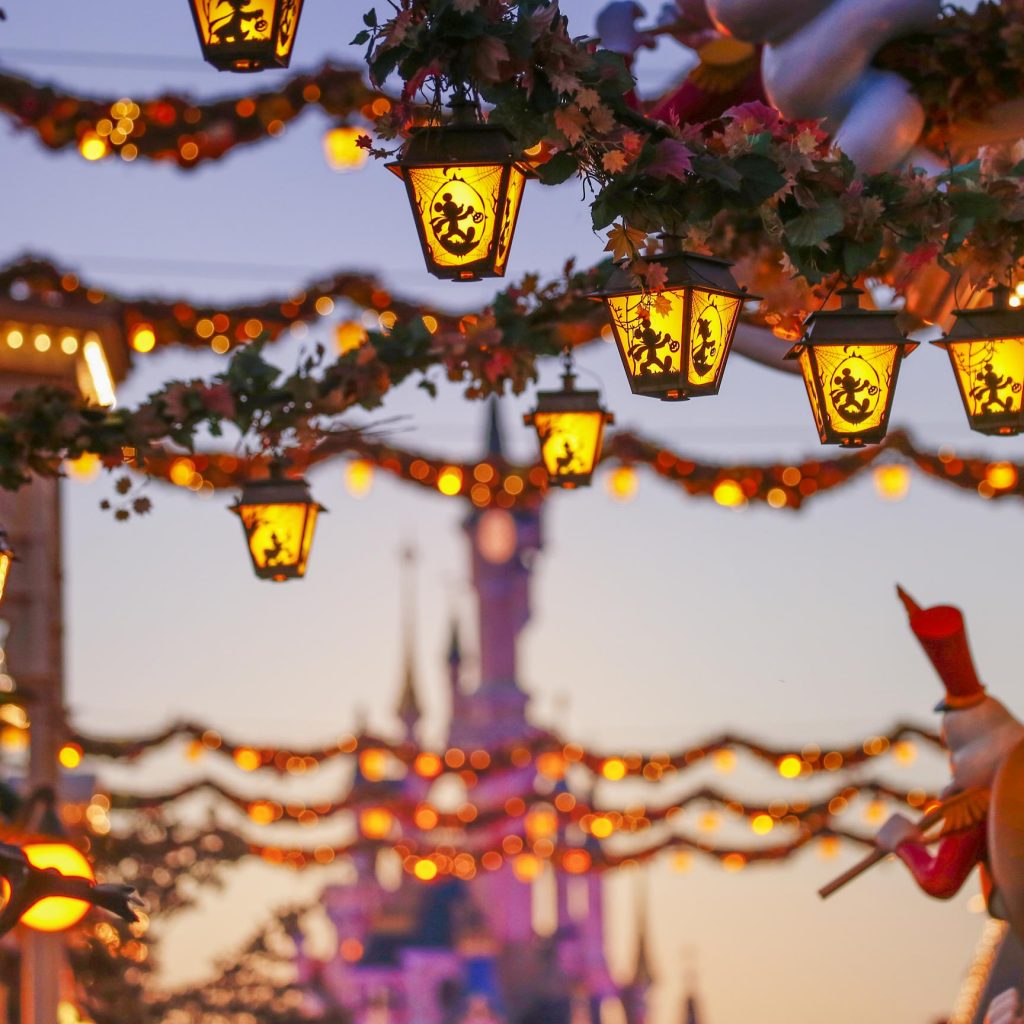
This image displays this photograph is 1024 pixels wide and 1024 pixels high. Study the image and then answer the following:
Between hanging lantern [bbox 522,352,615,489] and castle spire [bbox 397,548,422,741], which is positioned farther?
castle spire [bbox 397,548,422,741]

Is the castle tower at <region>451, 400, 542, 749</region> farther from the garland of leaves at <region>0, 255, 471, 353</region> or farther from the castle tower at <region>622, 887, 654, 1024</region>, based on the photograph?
the garland of leaves at <region>0, 255, 471, 353</region>

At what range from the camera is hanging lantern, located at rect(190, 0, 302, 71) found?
5.85 meters

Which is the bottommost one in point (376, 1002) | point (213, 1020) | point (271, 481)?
point (376, 1002)

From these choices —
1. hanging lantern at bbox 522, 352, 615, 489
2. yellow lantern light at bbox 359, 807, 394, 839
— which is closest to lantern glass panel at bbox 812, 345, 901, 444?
hanging lantern at bbox 522, 352, 615, 489

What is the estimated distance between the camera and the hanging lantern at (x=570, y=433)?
9344 mm

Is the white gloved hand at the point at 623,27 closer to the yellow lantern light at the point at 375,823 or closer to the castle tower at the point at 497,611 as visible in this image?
the yellow lantern light at the point at 375,823

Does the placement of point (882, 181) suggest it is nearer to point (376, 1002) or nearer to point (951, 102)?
point (951, 102)

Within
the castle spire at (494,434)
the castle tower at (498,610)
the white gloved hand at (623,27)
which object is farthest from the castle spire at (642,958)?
the white gloved hand at (623,27)

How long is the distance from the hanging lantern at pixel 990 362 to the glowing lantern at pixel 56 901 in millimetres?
2629

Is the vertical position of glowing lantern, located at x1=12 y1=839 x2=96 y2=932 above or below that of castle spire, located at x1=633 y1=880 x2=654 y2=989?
above

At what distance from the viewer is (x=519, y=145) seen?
5.55m

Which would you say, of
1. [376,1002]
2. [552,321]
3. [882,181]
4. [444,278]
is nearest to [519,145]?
[444,278]

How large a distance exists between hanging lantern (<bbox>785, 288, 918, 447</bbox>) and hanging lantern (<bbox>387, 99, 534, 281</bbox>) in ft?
2.77

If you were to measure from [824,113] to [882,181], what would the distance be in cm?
330
